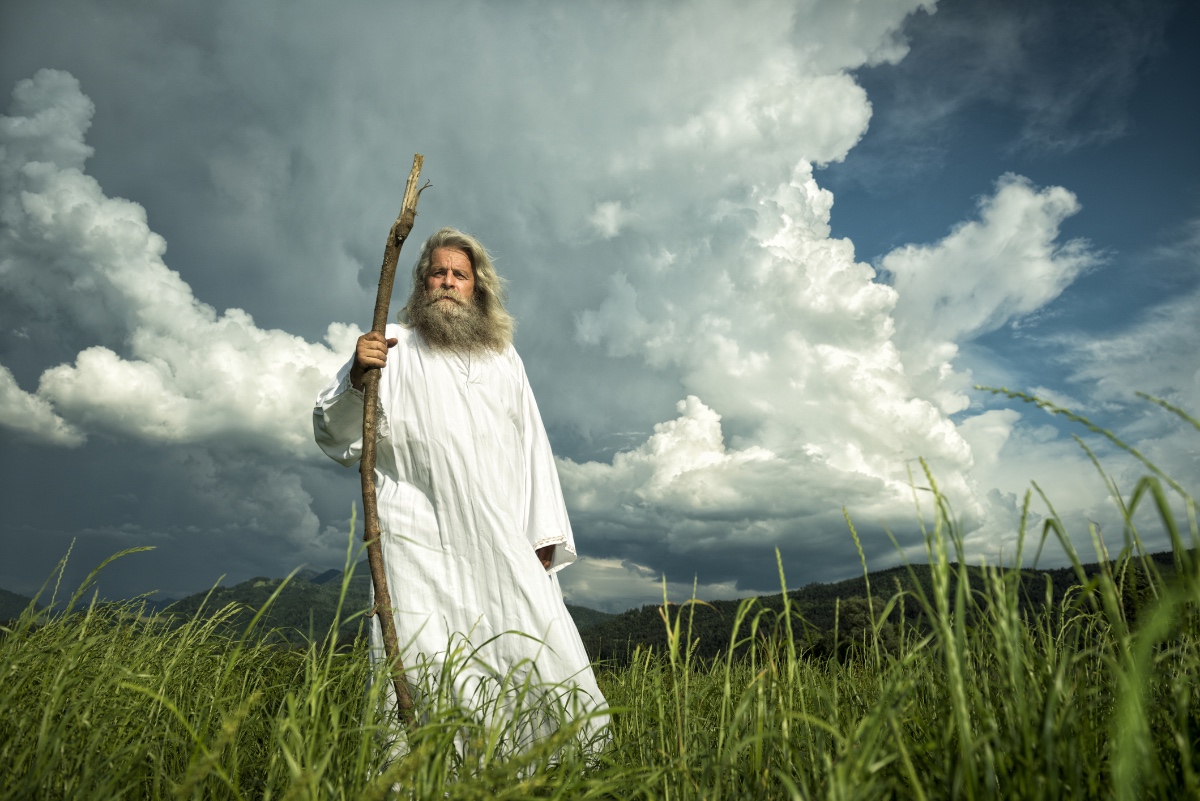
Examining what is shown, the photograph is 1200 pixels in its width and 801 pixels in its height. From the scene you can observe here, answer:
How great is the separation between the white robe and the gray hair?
0.61 m

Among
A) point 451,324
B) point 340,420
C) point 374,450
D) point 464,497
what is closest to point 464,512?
point 464,497

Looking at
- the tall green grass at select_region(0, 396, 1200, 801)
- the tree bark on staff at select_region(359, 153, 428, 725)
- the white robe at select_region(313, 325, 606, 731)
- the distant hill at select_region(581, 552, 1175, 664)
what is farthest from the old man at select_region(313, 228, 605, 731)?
the distant hill at select_region(581, 552, 1175, 664)

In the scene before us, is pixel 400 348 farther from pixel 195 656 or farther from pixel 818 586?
pixel 818 586

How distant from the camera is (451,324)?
4477 millimetres

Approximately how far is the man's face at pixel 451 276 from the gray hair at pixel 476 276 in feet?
0.16

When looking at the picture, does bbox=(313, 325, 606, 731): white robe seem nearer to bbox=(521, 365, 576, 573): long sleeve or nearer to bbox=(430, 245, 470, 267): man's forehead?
bbox=(521, 365, 576, 573): long sleeve

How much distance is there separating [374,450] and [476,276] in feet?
7.83

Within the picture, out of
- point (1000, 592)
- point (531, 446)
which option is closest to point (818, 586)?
point (531, 446)

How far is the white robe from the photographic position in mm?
3412

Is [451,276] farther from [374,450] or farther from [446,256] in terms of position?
[374,450]

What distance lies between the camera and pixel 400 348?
427 cm

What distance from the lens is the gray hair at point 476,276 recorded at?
4.98 meters

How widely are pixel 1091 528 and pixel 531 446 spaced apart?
10.9ft

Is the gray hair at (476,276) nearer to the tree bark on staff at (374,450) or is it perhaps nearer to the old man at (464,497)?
the old man at (464,497)
